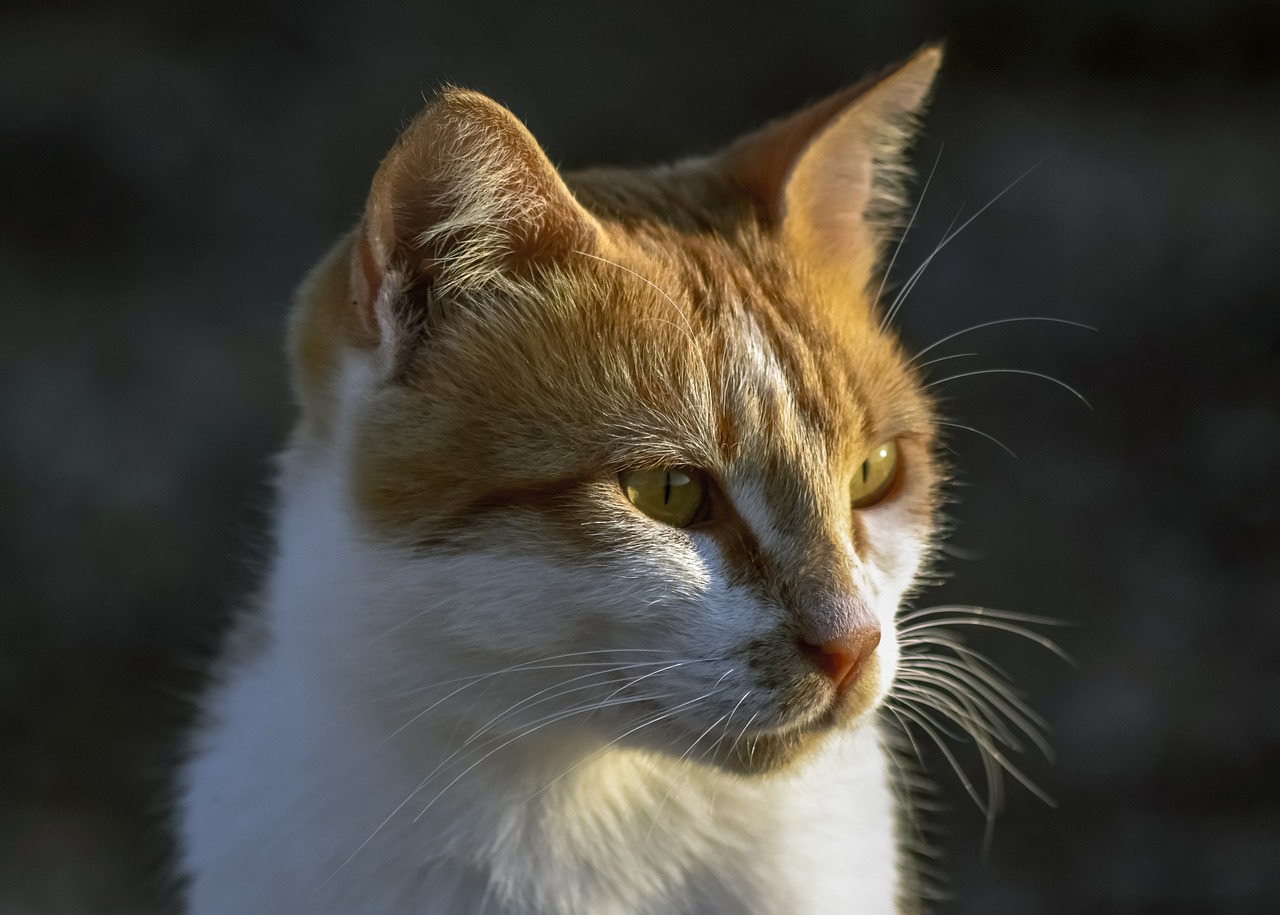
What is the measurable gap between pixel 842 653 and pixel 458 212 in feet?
1.22

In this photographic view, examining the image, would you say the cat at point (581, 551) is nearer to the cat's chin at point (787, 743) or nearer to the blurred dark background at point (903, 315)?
the cat's chin at point (787, 743)

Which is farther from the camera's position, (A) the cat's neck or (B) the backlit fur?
(A) the cat's neck

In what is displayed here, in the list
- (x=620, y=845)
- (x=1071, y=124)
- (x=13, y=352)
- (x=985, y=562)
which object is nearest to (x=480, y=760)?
(x=620, y=845)

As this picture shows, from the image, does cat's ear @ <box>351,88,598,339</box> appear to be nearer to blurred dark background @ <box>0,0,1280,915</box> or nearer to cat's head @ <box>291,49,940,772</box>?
cat's head @ <box>291,49,940,772</box>

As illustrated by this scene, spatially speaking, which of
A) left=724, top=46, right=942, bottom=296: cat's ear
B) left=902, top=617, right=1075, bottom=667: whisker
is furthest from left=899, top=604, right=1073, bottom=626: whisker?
left=724, top=46, right=942, bottom=296: cat's ear

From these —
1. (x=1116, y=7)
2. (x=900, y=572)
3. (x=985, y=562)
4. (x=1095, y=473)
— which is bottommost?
(x=985, y=562)

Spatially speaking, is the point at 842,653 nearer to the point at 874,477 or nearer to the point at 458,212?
the point at 874,477

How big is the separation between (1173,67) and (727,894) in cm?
113

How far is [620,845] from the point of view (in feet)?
3.03

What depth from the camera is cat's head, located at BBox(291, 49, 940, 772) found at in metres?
0.80

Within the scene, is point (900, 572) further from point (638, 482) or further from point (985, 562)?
point (985, 562)

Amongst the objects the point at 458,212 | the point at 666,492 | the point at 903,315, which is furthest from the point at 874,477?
the point at 903,315

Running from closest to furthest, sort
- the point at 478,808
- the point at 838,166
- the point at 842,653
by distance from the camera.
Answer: the point at 842,653 → the point at 478,808 → the point at 838,166

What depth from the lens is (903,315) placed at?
58.4 inches
